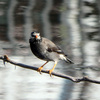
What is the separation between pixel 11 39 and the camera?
Result: 4285 millimetres

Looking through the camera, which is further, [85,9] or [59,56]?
[85,9]

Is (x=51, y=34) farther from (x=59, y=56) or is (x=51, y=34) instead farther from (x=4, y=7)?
(x=59, y=56)

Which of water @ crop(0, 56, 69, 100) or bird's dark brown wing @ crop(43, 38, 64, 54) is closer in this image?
bird's dark brown wing @ crop(43, 38, 64, 54)

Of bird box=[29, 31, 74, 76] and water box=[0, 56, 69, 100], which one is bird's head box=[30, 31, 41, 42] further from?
water box=[0, 56, 69, 100]

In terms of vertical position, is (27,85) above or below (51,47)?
below

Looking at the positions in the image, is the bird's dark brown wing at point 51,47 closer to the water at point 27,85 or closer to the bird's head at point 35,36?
the bird's head at point 35,36

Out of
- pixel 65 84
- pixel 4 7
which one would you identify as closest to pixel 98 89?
pixel 65 84

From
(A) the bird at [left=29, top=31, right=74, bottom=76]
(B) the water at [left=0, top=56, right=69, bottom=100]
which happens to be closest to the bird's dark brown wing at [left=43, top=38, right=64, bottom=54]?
(A) the bird at [left=29, top=31, right=74, bottom=76]

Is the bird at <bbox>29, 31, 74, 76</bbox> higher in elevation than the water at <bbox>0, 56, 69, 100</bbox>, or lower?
higher

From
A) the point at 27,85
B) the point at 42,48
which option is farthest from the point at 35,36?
the point at 27,85

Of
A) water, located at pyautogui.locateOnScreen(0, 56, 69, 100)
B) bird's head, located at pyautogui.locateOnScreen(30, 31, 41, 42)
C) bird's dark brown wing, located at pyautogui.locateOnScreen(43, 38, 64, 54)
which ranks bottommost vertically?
water, located at pyautogui.locateOnScreen(0, 56, 69, 100)

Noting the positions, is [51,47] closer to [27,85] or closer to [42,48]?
[42,48]

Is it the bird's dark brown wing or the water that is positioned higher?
the bird's dark brown wing

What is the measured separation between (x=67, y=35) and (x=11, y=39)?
1.69 ft
